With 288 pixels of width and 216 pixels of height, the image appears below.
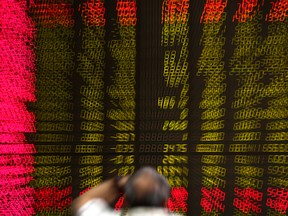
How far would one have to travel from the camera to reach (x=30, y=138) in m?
1.62

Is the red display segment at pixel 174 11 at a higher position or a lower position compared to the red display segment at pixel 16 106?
higher

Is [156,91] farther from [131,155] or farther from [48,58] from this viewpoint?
[48,58]

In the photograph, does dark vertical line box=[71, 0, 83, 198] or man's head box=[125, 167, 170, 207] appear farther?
dark vertical line box=[71, 0, 83, 198]

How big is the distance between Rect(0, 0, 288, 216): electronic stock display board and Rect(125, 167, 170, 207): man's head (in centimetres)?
75

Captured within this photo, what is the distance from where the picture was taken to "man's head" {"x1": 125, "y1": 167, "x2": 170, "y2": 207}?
0.80m

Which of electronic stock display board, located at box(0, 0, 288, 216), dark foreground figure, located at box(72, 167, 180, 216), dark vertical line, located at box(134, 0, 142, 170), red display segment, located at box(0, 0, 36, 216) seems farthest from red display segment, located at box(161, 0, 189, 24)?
dark foreground figure, located at box(72, 167, 180, 216)

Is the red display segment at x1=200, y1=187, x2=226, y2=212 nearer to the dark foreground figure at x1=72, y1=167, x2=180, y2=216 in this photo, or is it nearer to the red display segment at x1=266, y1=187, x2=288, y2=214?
the red display segment at x1=266, y1=187, x2=288, y2=214

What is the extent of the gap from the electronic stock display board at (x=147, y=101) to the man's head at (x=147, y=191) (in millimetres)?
754

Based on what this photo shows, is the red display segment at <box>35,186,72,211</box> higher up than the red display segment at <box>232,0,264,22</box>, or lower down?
lower down

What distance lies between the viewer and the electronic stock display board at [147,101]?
5.04 ft

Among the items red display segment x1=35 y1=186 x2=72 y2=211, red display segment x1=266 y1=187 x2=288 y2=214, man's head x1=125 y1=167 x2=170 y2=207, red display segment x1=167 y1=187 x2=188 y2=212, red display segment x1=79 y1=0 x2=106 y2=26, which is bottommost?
red display segment x1=35 y1=186 x2=72 y2=211

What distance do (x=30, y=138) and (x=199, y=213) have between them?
32.5 inches

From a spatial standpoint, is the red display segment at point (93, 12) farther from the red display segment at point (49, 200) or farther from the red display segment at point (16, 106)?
the red display segment at point (49, 200)

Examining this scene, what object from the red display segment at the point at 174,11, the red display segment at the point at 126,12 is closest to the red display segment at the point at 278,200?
the red display segment at the point at 174,11
